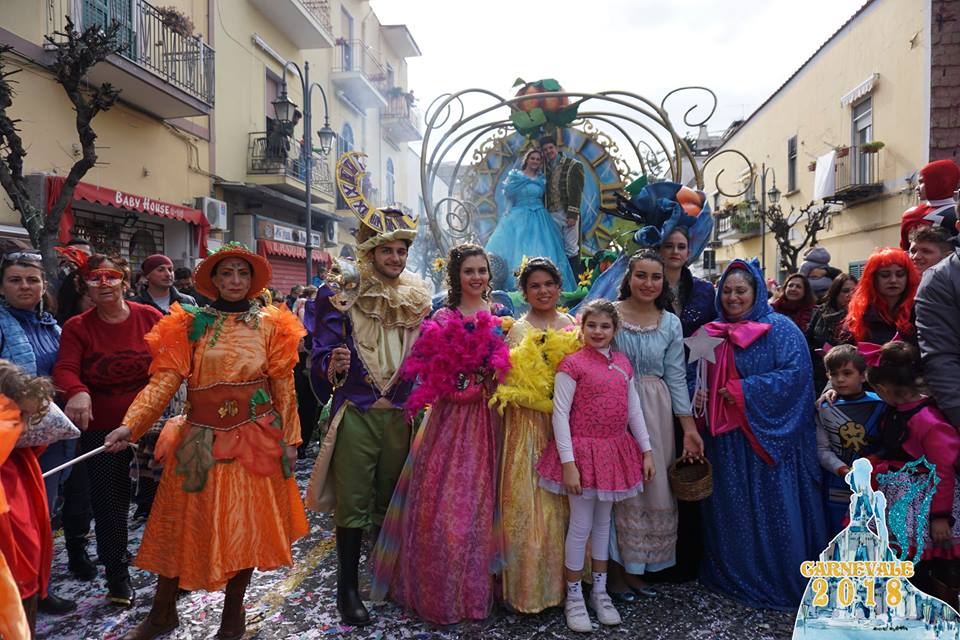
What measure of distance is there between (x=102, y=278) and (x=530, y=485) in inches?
97.8

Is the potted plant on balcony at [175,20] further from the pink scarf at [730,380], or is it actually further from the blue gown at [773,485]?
the blue gown at [773,485]

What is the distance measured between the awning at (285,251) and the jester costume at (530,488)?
11.4 m

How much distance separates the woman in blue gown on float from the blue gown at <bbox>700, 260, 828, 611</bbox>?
2780mm

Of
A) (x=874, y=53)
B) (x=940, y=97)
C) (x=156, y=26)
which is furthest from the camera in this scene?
(x=874, y=53)

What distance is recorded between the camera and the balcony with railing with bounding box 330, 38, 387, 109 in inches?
776

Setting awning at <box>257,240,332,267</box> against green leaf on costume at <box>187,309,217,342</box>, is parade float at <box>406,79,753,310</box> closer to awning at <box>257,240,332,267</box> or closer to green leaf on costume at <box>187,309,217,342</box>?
green leaf on costume at <box>187,309,217,342</box>

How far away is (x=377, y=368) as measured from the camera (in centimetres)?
315

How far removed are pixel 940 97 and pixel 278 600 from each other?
13989 mm

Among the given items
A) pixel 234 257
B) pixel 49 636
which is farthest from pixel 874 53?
pixel 49 636

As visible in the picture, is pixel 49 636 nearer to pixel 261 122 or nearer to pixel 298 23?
pixel 261 122

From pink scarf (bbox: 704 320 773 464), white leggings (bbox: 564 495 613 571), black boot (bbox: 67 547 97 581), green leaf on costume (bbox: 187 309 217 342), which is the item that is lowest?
black boot (bbox: 67 547 97 581)

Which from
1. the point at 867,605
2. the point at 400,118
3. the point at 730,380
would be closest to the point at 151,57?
the point at 730,380

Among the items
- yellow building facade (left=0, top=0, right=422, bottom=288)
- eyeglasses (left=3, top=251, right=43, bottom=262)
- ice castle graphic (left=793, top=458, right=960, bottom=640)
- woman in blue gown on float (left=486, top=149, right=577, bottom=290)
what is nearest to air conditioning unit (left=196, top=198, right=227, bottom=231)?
yellow building facade (left=0, top=0, right=422, bottom=288)

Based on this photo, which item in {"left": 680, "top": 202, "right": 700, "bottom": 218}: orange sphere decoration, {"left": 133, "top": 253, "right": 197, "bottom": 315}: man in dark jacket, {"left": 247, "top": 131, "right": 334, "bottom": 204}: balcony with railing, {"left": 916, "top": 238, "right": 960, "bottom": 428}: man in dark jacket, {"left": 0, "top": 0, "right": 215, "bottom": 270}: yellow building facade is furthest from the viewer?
{"left": 247, "top": 131, "right": 334, "bottom": 204}: balcony with railing
